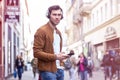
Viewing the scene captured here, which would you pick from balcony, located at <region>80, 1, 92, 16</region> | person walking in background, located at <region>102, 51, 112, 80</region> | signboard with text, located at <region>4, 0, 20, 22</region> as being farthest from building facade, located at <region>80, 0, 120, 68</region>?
signboard with text, located at <region>4, 0, 20, 22</region>

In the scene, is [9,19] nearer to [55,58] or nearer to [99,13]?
[55,58]

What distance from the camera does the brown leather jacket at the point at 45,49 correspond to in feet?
18.8

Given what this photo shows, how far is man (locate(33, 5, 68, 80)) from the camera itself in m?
5.74

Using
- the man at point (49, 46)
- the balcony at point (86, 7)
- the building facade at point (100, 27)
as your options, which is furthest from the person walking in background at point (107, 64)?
the balcony at point (86, 7)

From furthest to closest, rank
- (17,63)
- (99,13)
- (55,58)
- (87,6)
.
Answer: (87,6) → (99,13) → (17,63) → (55,58)

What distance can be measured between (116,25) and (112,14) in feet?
5.71

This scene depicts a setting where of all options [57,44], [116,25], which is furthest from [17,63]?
[57,44]

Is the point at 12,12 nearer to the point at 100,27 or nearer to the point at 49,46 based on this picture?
the point at 49,46

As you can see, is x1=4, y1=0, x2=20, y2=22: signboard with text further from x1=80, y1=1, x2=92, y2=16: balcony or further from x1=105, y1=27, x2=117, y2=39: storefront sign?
x1=80, y1=1, x2=92, y2=16: balcony

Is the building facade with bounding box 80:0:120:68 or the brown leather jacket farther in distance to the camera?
the building facade with bounding box 80:0:120:68

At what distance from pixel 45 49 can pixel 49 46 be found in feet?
0.23

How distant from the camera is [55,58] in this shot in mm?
5727

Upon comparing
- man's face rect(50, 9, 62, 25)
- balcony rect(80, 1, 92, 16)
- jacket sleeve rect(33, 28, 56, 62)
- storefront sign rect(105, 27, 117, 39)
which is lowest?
jacket sleeve rect(33, 28, 56, 62)

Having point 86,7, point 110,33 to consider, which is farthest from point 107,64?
point 86,7
